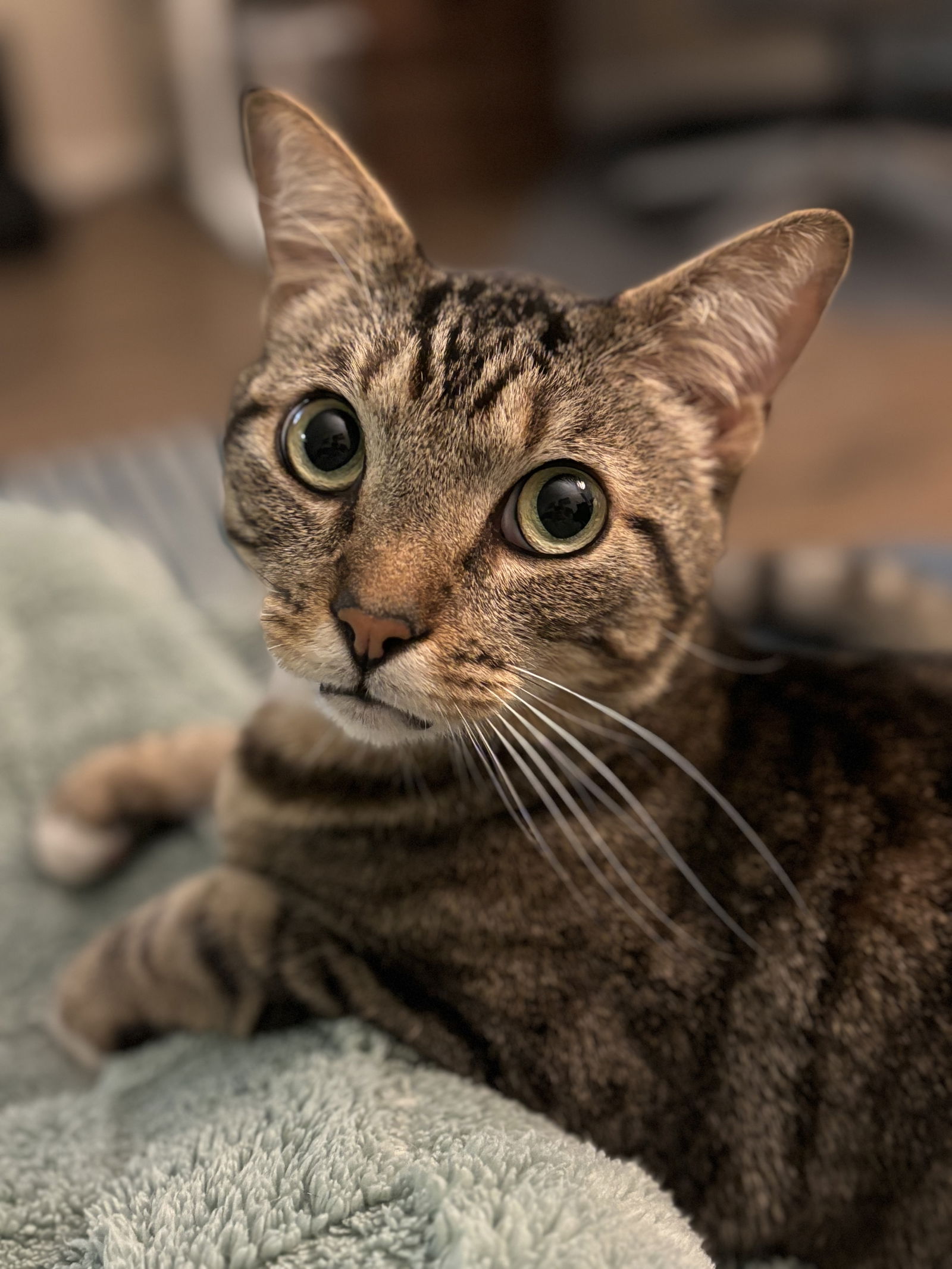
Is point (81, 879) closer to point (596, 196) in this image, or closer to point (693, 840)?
point (693, 840)

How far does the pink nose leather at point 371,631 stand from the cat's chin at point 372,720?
47mm

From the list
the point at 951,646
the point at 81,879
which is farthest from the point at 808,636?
the point at 81,879

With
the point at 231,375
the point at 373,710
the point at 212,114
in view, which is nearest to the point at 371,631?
the point at 373,710

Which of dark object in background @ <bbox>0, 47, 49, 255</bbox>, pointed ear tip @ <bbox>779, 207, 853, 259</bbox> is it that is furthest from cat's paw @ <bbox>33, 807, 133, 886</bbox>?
dark object in background @ <bbox>0, 47, 49, 255</bbox>

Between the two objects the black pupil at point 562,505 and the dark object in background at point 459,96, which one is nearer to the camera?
the black pupil at point 562,505

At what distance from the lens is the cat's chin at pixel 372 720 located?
31.2 inches

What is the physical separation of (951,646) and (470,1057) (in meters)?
0.80

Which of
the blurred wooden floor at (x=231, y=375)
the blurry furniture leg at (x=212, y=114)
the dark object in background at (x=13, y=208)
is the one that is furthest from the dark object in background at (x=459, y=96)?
the dark object in background at (x=13, y=208)

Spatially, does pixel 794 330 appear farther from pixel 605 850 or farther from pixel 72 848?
pixel 72 848

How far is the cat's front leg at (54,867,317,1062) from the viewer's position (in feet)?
3.01

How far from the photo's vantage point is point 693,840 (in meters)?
0.91

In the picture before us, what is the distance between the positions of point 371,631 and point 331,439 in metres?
0.17

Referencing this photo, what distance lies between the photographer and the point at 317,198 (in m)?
0.93

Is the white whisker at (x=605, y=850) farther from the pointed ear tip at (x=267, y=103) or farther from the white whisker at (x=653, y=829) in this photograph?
the pointed ear tip at (x=267, y=103)
